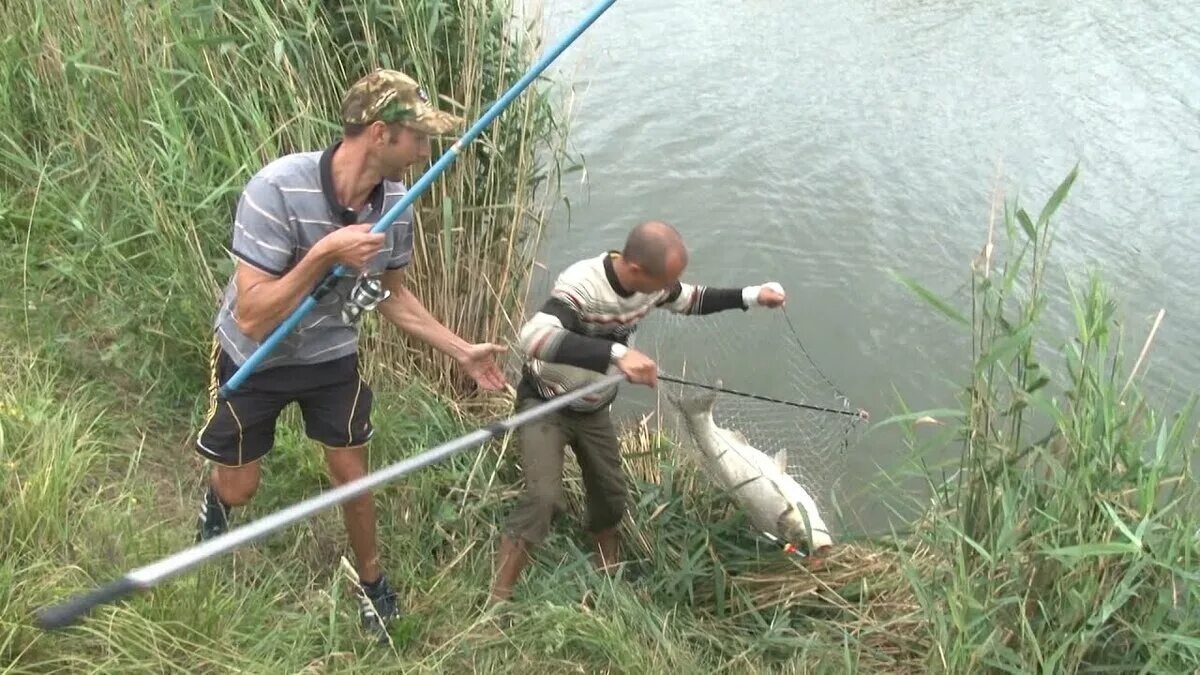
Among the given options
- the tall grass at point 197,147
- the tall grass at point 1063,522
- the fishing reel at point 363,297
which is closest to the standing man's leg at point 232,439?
the fishing reel at point 363,297

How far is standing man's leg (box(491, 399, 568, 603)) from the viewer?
3.14 metres

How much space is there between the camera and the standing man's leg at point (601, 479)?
10.6 ft

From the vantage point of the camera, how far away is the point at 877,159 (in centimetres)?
713

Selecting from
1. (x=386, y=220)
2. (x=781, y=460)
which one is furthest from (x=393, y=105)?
(x=781, y=460)

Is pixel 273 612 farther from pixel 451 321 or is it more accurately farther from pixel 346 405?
pixel 451 321

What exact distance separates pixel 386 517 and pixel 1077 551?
2040 mm

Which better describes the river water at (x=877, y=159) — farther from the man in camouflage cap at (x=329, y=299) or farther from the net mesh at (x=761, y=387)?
the man in camouflage cap at (x=329, y=299)

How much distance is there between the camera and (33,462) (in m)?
2.75

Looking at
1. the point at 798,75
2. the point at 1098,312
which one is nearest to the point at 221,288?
the point at 1098,312

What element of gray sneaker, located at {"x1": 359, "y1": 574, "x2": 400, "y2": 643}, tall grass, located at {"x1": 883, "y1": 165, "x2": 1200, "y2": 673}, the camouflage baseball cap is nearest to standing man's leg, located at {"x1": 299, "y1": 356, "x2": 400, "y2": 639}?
gray sneaker, located at {"x1": 359, "y1": 574, "x2": 400, "y2": 643}

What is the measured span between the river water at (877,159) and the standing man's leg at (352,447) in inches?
85.0

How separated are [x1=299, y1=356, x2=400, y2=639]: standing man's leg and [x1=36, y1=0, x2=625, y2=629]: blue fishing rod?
9.6 inches

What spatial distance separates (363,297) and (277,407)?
1.35 feet

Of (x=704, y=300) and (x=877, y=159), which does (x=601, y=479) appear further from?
(x=877, y=159)
